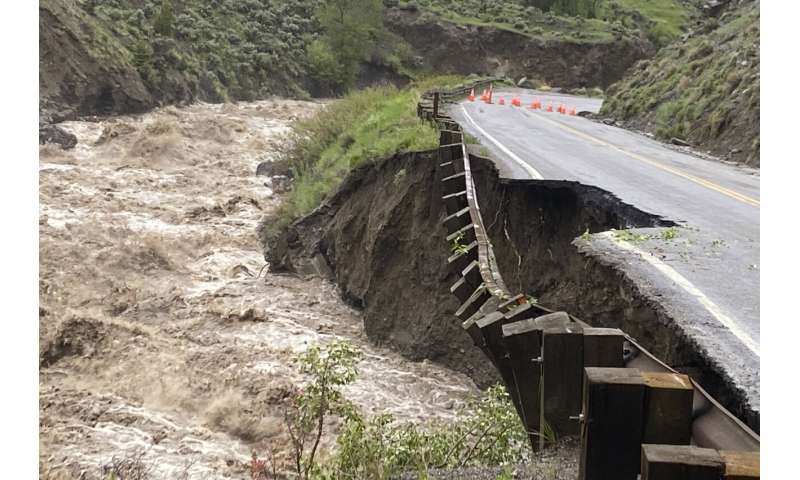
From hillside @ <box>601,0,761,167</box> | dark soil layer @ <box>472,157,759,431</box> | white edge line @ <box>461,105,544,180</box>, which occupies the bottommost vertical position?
dark soil layer @ <box>472,157,759,431</box>

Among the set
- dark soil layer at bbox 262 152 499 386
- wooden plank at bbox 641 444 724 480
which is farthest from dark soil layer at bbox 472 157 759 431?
wooden plank at bbox 641 444 724 480

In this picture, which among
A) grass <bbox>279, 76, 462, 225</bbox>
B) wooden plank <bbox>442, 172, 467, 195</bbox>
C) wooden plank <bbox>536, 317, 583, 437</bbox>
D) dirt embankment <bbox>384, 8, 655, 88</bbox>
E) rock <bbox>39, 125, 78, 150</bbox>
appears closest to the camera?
wooden plank <bbox>536, 317, 583, 437</bbox>

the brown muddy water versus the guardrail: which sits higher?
the guardrail

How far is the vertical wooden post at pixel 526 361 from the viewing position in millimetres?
3314

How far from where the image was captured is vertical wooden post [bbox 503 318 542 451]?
3.31 metres

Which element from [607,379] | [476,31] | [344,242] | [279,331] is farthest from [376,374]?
[476,31]

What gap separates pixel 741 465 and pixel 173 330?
12.4 m

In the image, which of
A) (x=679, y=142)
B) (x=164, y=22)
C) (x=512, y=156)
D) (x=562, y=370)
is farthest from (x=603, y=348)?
(x=164, y=22)

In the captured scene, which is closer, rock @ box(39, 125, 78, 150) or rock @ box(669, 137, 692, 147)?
rock @ box(669, 137, 692, 147)

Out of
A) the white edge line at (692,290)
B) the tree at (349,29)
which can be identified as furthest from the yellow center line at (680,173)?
the tree at (349,29)

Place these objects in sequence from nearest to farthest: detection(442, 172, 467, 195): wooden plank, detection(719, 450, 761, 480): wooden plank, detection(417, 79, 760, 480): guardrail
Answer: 1. detection(719, 450, 761, 480): wooden plank
2. detection(417, 79, 760, 480): guardrail
3. detection(442, 172, 467, 195): wooden plank

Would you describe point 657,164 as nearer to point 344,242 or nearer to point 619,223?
point 619,223

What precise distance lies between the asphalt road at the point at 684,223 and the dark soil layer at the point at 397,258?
1681 mm

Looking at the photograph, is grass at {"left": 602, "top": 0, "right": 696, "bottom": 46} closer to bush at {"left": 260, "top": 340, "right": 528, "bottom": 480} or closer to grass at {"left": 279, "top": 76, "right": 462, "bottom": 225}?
grass at {"left": 279, "top": 76, "right": 462, "bottom": 225}
